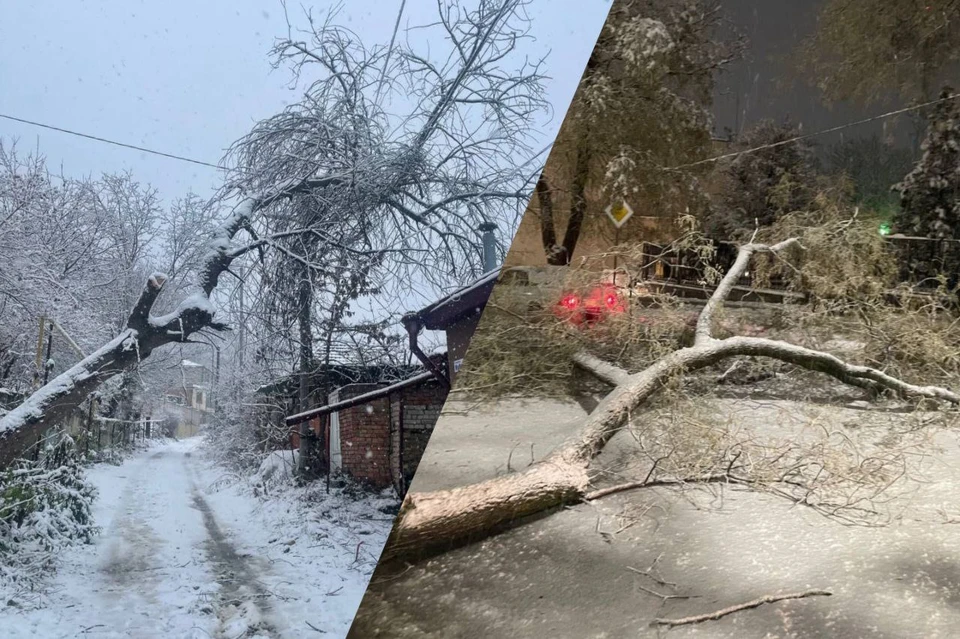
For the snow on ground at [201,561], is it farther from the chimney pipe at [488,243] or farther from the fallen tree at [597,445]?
the chimney pipe at [488,243]

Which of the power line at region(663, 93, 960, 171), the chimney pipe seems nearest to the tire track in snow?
the chimney pipe

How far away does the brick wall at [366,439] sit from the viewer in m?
0.91

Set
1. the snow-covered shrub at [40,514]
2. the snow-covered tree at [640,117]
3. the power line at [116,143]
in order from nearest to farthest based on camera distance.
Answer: the snow-covered shrub at [40,514] < the power line at [116,143] < the snow-covered tree at [640,117]

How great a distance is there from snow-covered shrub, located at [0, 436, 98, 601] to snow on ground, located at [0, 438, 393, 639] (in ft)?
0.06

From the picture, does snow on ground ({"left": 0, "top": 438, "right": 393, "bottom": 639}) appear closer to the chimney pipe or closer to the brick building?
the brick building

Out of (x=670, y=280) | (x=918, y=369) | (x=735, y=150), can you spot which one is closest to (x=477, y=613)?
(x=670, y=280)

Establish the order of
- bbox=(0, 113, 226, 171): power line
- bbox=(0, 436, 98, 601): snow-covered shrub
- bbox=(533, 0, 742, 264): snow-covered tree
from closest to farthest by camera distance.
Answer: bbox=(0, 436, 98, 601): snow-covered shrub → bbox=(0, 113, 226, 171): power line → bbox=(533, 0, 742, 264): snow-covered tree

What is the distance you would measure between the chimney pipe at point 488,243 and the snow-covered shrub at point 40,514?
0.58 m

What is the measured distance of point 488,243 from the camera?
3.24 ft

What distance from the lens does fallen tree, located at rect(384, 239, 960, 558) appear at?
0.95m

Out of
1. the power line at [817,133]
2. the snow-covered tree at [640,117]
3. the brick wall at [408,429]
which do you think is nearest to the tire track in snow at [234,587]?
the brick wall at [408,429]

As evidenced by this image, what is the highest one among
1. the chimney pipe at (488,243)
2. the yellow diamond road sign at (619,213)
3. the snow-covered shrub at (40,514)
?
the yellow diamond road sign at (619,213)

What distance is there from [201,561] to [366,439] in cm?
25

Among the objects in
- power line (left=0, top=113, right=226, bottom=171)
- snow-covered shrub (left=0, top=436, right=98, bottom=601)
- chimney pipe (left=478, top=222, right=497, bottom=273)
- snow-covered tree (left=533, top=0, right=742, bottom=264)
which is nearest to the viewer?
snow-covered shrub (left=0, top=436, right=98, bottom=601)
